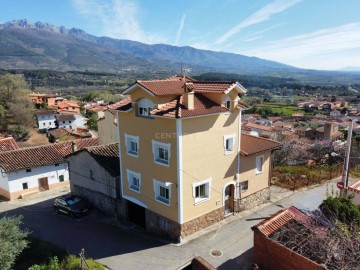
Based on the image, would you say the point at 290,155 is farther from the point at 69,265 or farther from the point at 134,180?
Answer: the point at 69,265

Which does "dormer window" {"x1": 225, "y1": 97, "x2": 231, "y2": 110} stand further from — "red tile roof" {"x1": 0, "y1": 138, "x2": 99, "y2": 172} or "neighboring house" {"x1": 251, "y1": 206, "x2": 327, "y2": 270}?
"red tile roof" {"x1": 0, "y1": 138, "x2": 99, "y2": 172}

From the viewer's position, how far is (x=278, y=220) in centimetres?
1509

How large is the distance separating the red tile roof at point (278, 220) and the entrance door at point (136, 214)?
10120mm

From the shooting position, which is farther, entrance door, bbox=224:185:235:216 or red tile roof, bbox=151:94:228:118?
entrance door, bbox=224:185:235:216

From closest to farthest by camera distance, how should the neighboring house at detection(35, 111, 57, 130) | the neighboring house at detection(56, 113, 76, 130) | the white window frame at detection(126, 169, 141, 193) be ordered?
the white window frame at detection(126, 169, 141, 193) → the neighboring house at detection(35, 111, 57, 130) → the neighboring house at detection(56, 113, 76, 130)

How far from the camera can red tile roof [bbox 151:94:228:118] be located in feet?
57.1

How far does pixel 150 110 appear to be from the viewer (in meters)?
19.1

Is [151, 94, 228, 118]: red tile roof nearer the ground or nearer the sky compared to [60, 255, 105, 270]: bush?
nearer the sky

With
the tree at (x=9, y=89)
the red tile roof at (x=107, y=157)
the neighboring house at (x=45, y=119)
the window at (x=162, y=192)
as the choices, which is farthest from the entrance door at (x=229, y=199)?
the neighboring house at (x=45, y=119)

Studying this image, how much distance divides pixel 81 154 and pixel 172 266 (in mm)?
13569

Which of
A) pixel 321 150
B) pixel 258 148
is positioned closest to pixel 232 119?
pixel 258 148

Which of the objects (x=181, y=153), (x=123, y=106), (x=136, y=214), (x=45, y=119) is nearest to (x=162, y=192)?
(x=181, y=153)

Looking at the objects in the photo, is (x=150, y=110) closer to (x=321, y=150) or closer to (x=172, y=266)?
(x=172, y=266)

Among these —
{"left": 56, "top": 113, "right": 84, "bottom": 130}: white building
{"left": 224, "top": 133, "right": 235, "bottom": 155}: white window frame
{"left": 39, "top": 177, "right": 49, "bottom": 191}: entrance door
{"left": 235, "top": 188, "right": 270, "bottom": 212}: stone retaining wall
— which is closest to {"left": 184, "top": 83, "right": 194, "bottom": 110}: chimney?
{"left": 224, "top": 133, "right": 235, "bottom": 155}: white window frame
